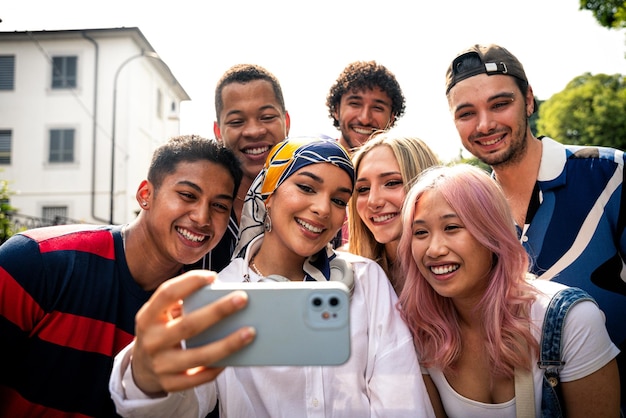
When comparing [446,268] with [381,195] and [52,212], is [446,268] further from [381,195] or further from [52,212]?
[52,212]

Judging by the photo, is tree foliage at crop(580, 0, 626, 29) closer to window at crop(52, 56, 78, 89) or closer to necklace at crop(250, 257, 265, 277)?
necklace at crop(250, 257, 265, 277)

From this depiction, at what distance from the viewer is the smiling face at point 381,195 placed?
3492 millimetres

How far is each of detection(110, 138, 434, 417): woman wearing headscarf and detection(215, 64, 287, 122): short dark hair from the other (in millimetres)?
1450

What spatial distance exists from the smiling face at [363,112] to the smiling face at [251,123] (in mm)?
1024

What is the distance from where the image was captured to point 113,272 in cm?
280

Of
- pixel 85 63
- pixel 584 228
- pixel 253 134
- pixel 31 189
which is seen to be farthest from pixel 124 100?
pixel 584 228

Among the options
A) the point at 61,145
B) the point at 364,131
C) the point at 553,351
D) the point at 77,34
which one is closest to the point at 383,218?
the point at 553,351

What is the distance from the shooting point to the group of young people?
8.15ft

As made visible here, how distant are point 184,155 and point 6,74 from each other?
26484 millimetres

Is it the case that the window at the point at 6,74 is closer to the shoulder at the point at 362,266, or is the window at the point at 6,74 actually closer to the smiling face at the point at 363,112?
the smiling face at the point at 363,112

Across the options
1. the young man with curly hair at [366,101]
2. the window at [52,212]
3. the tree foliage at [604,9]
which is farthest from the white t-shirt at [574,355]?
the window at [52,212]

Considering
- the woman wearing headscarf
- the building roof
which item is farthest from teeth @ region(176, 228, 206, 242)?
the building roof

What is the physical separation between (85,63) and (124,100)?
3.05 metres

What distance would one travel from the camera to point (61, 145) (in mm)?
24875
